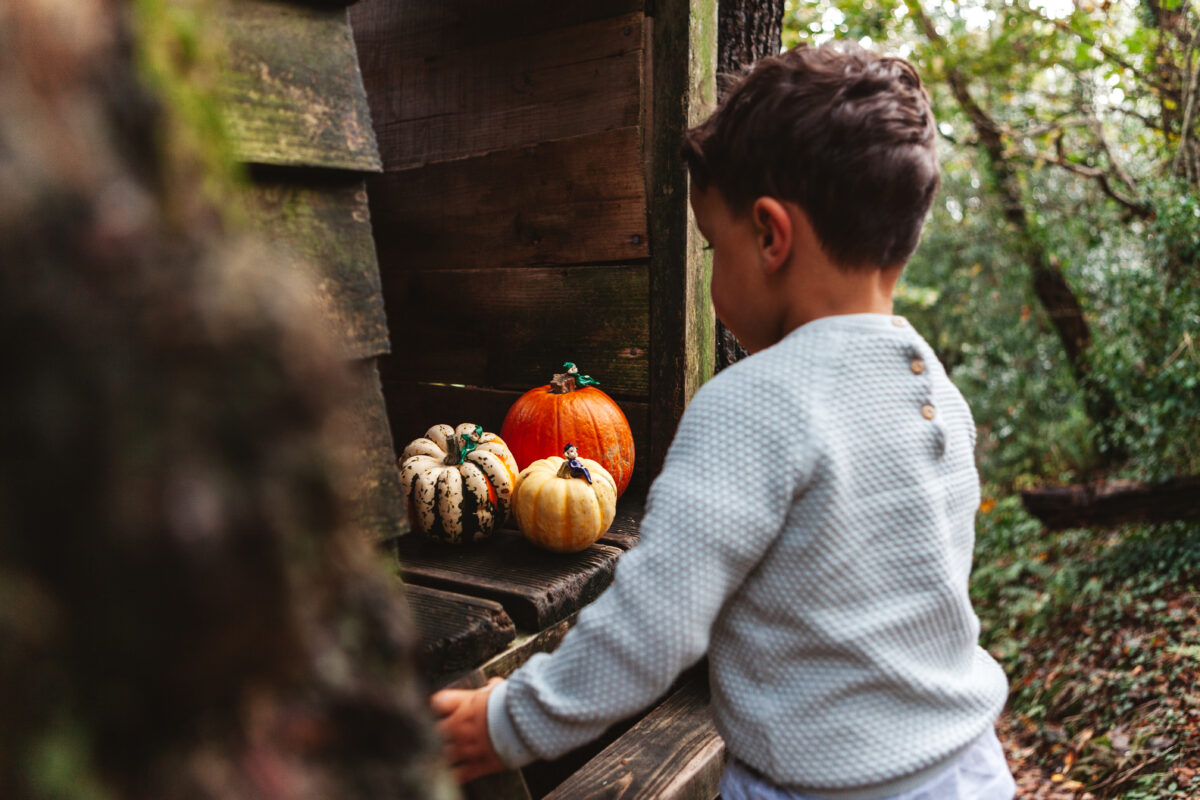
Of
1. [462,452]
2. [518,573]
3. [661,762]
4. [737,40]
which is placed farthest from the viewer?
[737,40]

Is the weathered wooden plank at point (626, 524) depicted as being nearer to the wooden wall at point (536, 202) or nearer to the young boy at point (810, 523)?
the wooden wall at point (536, 202)

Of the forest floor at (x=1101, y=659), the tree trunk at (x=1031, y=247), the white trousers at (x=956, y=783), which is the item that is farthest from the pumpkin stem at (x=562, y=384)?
the tree trunk at (x=1031, y=247)

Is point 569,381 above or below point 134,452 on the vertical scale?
below

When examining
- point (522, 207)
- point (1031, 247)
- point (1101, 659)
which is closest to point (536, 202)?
point (522, 207)

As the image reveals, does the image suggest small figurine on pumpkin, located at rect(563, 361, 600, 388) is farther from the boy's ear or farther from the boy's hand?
the boy's hand

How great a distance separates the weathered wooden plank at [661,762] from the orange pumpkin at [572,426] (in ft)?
2.23

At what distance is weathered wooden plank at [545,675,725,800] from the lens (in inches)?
56.2

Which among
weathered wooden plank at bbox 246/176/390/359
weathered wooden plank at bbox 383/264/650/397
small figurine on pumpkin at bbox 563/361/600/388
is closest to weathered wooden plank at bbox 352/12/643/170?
weathered wooden plank at bbox 383/264/650/397

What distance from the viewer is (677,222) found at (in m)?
2.09

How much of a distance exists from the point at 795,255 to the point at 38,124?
980mm

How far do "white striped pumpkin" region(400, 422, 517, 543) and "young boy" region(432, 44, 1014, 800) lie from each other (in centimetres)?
85

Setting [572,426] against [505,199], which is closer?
[572,426]

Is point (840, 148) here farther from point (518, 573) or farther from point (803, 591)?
point (518, 573)

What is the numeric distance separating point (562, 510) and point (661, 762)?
55 centimetres
